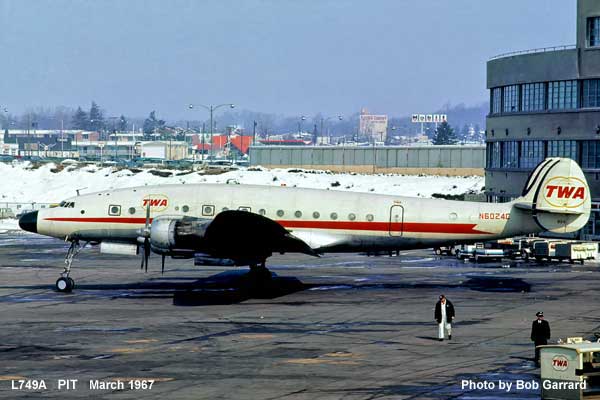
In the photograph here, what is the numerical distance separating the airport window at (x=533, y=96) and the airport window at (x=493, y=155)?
16.8 ft

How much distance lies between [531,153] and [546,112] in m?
3.49

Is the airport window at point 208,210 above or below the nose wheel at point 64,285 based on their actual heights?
above

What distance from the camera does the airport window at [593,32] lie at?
2660 inches

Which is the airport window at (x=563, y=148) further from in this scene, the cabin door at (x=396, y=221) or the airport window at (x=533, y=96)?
the cabin door at (x=396, y=221)

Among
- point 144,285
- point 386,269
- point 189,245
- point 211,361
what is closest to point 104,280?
point 144,285

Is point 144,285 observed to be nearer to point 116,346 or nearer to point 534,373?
point 116,346

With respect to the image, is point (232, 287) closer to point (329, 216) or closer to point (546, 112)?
point (329, 216)

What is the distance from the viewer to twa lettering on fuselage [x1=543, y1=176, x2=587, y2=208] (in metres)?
42.7

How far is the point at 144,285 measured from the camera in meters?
45.4

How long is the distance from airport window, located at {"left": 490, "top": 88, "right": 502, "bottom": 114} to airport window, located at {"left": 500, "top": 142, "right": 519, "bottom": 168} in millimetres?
2887

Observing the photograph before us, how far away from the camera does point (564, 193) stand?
141 ft

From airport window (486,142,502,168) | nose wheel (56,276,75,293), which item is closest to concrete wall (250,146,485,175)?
airport window (486,142,502,168)

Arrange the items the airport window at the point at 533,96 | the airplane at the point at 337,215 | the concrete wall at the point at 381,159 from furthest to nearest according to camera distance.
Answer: the concrete wall at the point at 381,159 → the airport window at the point at 533,96 → the airplane at the point at 337,215

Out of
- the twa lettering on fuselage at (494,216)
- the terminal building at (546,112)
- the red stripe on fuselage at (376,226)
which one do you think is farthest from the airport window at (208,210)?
the terminal building at (546,112)
